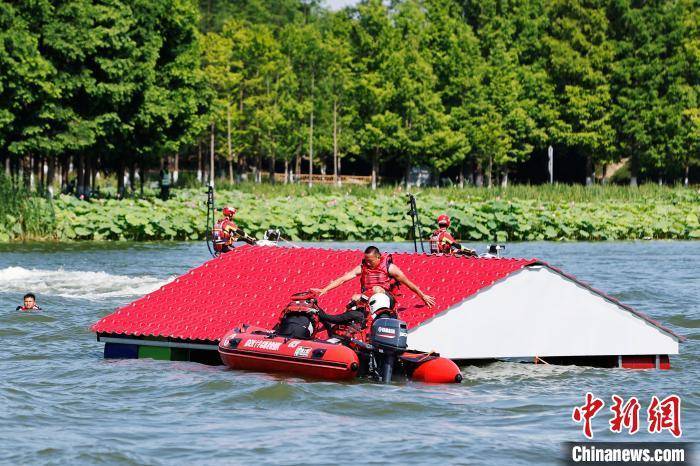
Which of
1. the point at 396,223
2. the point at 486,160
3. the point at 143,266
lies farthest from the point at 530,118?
the point at 143,266

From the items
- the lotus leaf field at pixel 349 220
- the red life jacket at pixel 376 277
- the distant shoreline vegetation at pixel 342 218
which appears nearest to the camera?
the red life jacket at pixel 376 277

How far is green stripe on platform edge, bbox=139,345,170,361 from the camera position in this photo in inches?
814

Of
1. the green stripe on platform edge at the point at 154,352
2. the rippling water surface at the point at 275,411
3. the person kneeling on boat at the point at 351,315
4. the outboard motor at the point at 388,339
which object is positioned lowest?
the rippling water surface at the point at 275,411

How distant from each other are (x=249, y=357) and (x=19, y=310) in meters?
9.36

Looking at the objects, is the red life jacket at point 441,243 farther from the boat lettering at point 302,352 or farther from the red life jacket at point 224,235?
the boat lettering at point 302,352

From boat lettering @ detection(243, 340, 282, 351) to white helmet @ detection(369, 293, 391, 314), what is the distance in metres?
1.42

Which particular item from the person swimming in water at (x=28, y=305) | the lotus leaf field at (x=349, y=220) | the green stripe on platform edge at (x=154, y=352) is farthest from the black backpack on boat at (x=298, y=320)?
the lotus leaf field at (x=349, y=220)

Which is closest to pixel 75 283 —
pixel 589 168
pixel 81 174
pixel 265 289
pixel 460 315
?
pixel 265 289

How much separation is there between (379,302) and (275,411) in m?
2.84

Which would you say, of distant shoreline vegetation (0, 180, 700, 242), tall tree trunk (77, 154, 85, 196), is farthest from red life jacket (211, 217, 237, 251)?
tall tree trunk (77, 154, 85, 196)

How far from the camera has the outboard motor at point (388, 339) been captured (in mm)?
17875

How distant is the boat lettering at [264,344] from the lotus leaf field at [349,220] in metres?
29.4

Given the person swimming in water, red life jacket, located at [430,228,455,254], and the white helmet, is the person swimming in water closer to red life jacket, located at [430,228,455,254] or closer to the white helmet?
red life jacket, located at [430,228,455,254]

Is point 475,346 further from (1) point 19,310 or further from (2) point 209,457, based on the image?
(1) point 19,310
